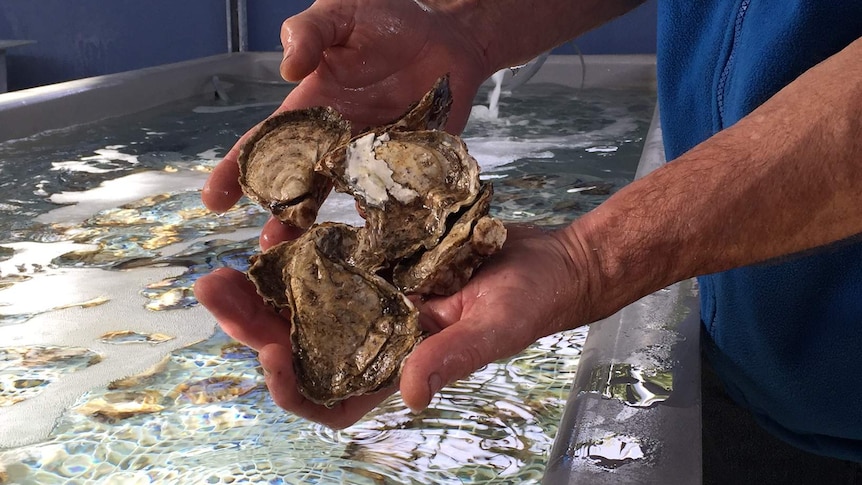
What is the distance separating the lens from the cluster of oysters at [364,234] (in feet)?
3.51

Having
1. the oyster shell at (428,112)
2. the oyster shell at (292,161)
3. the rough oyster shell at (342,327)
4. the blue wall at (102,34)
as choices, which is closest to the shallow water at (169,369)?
the rough oyster shell at (342,327)

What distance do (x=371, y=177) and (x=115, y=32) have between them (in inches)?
235

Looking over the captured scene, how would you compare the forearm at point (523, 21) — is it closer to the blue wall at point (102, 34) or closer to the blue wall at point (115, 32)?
the blue wall at point (115, 32)

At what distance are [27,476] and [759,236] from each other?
1073 mm

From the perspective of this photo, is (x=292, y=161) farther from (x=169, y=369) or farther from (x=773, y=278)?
(x=773, y=278)

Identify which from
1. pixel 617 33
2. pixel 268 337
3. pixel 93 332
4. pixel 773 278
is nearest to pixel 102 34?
pixel 617 33

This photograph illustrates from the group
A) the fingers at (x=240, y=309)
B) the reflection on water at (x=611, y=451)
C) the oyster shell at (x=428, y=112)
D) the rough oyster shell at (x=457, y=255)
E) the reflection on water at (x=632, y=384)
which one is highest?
the oyster shell at (x=428, y=112)

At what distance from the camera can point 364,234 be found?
127 cm

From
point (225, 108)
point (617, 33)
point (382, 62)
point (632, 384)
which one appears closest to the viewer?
point (632, 384)

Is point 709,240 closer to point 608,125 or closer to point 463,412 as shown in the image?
point 463,412

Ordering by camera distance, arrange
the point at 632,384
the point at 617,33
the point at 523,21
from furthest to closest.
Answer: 1. the point at 617,33
2. the point at 523,21
3. the point at 632,384

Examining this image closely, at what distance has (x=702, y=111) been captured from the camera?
1.50 m

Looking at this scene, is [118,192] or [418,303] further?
[118,192]

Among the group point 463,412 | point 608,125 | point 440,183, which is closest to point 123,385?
point 463,412
